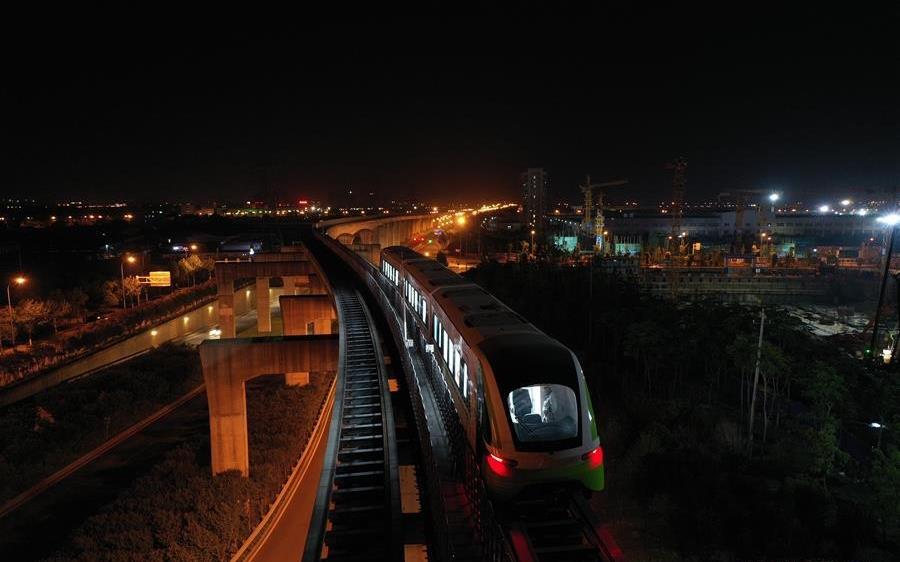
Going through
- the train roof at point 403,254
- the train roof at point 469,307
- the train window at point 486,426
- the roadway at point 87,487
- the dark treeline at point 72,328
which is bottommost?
the roadway at point 87,487

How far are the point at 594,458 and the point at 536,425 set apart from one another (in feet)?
3.02

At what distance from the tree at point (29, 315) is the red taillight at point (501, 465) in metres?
36.2

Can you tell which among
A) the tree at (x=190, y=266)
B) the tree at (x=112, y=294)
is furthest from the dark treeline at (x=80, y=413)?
the tree at (x=190, y=266)

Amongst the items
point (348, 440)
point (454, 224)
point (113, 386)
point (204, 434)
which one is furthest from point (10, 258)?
point (454, 224)

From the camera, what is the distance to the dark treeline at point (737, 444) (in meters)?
11.1

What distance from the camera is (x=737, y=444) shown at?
50.0ft

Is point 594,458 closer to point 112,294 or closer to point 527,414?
point 527,414

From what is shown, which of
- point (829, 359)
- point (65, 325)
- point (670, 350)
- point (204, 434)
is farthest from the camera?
point (65, 325)

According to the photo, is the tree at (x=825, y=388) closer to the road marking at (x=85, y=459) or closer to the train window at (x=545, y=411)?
the train window at (x=545, y=411)

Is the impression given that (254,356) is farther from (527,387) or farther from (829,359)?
(829,359)

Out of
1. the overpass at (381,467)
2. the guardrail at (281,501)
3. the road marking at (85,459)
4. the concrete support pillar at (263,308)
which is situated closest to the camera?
the overpass at (381,467)

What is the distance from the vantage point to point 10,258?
6256 cm

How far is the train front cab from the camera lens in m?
7.20

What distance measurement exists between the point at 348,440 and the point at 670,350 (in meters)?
12.9
